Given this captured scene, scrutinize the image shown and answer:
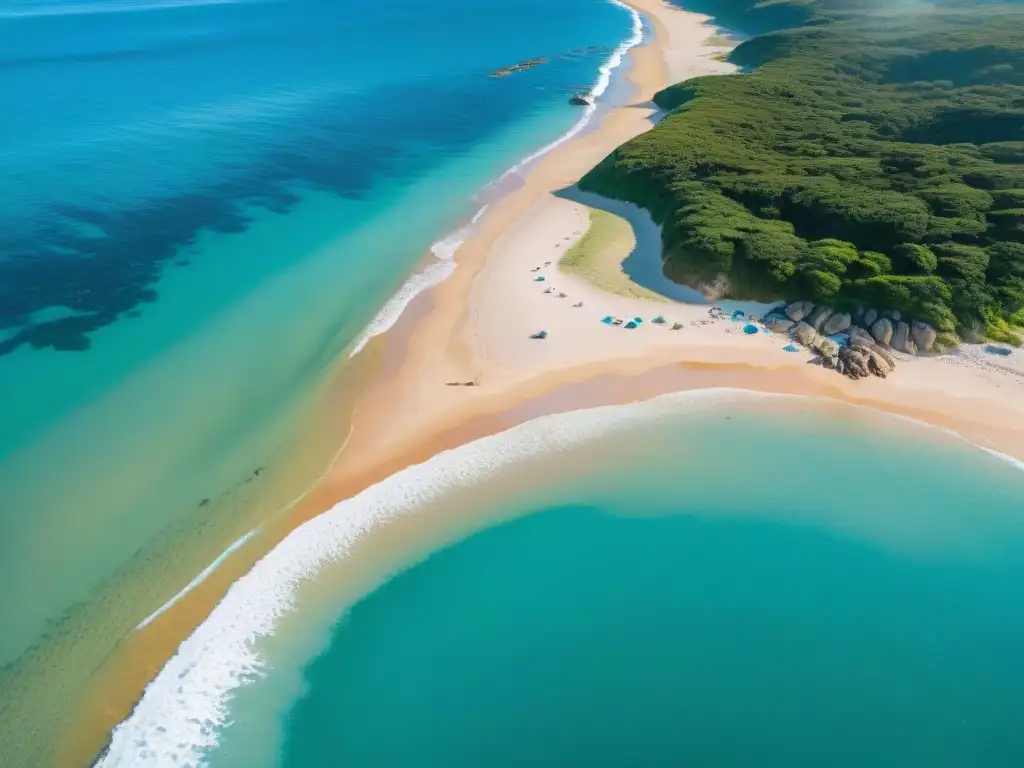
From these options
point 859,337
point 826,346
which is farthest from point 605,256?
point 859,337

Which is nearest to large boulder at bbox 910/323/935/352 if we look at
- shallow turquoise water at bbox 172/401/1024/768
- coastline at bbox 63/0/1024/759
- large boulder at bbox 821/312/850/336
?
coastline at bbox 63/0/1024/759

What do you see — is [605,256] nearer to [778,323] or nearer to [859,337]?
[778,323]

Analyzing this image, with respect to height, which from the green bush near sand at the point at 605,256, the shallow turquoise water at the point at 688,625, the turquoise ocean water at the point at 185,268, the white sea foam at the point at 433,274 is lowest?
the shallow turquoise water at the point at 688,625

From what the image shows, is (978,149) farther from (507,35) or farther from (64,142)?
(507,35)

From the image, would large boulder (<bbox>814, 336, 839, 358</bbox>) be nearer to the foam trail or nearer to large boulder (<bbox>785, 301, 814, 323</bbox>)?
large boulder (<bbox>785, 301, 814, 323</bbox>)

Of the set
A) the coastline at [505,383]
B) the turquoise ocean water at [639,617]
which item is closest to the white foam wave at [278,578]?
the turquoise ocean water at [639,617]

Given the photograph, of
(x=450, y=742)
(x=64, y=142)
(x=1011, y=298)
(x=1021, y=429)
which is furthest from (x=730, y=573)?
(x=64, y=142)

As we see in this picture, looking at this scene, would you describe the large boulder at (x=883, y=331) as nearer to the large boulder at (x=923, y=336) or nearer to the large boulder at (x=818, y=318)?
the large boulder at (x=923, y=336)
